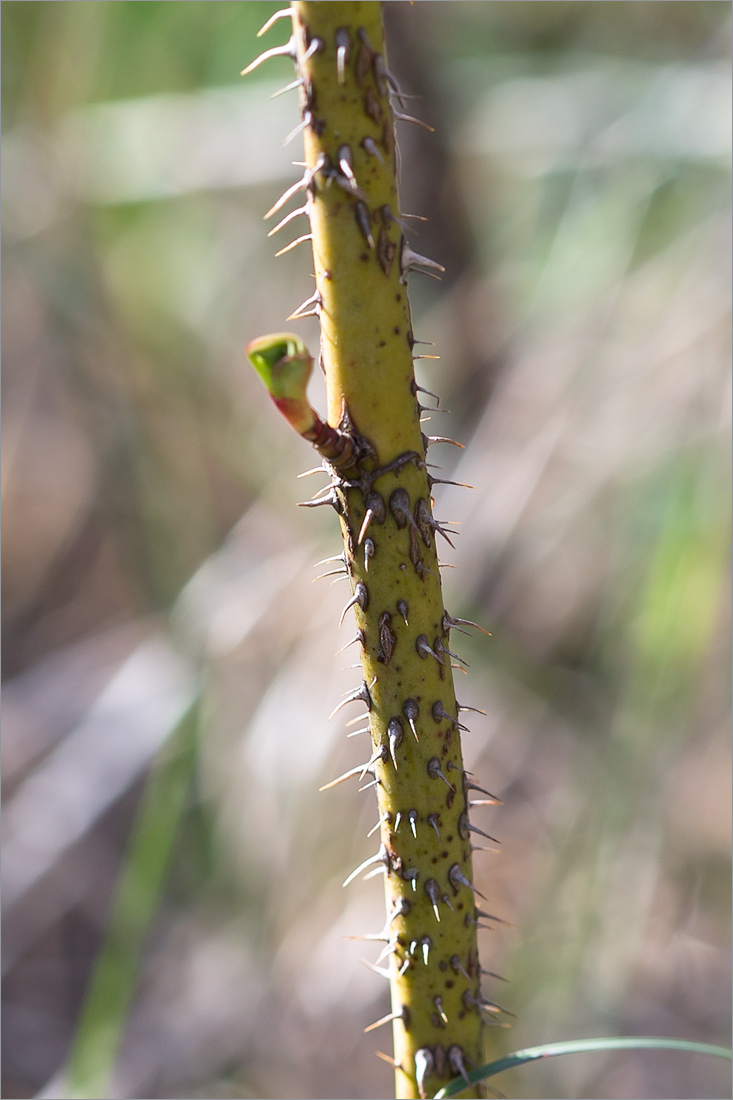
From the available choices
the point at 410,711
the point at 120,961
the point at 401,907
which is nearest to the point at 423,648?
the point at 410,711

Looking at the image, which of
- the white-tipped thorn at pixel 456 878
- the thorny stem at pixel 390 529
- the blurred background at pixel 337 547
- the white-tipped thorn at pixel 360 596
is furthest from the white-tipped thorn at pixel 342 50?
the blurred background at pixel 337 547

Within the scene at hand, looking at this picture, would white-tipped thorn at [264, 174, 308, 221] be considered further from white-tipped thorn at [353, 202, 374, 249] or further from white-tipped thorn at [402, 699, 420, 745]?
white-tipped thorn at [402, 699, 420, 745]

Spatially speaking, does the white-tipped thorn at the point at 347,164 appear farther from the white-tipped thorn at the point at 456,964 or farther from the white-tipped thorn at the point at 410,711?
the white-tipped thorn at the point at 456,964

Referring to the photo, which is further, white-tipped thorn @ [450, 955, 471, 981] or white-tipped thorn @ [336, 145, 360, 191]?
white-tipped thorn @ [450, 955, 471, 981]

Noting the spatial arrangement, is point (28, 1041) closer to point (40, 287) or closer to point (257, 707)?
point (257, 707)

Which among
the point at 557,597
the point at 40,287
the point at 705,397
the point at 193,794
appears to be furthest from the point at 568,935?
the point at 40,287

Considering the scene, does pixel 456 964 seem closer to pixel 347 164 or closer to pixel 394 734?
pixel 394 734

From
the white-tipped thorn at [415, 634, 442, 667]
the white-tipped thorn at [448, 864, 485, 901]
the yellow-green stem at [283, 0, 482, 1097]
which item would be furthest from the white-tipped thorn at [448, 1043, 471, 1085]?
the white-tipped thorn at [415, 634, 442, 667]

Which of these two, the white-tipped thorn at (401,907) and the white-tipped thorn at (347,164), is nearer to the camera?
the white-tipped thorn at (347,164)
